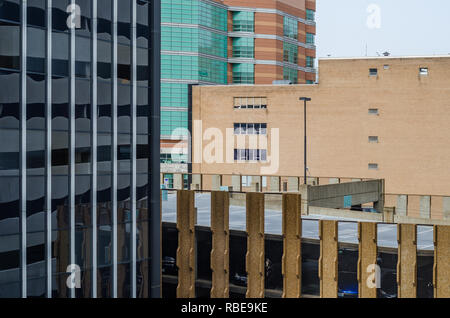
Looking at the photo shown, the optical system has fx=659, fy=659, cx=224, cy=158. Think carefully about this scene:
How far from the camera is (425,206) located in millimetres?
66188

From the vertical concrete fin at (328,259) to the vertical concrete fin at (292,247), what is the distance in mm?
1258

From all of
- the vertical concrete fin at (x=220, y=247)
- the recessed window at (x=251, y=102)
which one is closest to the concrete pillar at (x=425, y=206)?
the recessed window at (x=251, y=102)

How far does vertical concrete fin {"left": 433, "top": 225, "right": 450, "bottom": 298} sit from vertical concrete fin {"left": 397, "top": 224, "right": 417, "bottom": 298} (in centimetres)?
91

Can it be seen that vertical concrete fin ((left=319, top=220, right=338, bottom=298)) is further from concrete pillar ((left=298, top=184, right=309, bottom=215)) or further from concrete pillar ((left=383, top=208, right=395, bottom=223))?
concrete pillar ((left=383, top=208, right=395, bottom=223))

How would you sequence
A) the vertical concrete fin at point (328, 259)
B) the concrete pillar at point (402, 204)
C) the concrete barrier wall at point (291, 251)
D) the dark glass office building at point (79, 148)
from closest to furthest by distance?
the dark glass office building at point (79, 148), the concrete barrier wall at point (291, 251), the vertical concrete fin at point (328, 259), the concrete pillar at point (402, 204)

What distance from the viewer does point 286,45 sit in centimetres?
10206

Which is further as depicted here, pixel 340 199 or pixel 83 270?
pixel 340 199

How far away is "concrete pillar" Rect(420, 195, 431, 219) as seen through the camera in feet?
215

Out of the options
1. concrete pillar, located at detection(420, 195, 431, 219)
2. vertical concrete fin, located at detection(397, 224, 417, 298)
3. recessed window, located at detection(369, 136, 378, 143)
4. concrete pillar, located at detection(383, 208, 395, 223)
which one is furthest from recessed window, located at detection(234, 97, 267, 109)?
vertical concrete fin, located at detection(397, 224, 417, 298)

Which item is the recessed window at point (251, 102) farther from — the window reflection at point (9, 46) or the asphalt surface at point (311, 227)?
the window reflection at point (9, 46)

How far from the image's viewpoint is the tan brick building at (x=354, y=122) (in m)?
69.9
